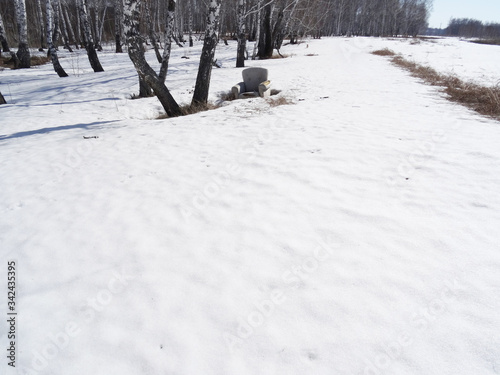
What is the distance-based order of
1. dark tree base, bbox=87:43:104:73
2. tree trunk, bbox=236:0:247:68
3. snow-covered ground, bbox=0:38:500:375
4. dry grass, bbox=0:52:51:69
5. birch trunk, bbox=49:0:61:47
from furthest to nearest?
1. dry grass, bbox=0:52:51:69
2. birch trunk, bbox=49:0:61:47
3. tree trunk, bbox=236:0:247:68
4. dark tree base, bbox=87:43:104:73
5. snow-covered ground, bbox=0:38:500:375

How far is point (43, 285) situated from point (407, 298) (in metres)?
2.59

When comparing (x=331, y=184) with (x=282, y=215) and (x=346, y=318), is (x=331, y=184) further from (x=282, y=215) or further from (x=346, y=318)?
(x=346, y=318)

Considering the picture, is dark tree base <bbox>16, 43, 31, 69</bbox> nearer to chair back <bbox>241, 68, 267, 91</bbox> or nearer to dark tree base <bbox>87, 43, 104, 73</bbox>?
dark tree base <bbox>87, 43, 104, 73</bbox>

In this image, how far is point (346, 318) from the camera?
161cm

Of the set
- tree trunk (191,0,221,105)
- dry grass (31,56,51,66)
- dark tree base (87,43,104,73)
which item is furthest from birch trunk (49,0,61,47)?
tree trunk (191,0,221,105)

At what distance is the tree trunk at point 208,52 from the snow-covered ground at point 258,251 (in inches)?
105

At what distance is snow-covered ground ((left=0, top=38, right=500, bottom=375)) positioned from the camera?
1.49m

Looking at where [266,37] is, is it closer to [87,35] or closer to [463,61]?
[87,35]

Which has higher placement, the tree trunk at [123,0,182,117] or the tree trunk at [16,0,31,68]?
the tree trunk at [16,0,31,68]

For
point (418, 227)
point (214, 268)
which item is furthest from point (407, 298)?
point (214, 268)

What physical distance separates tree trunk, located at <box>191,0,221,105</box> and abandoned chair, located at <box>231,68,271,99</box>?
1.50 meters

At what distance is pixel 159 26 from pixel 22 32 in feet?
38.5

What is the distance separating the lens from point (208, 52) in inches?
254

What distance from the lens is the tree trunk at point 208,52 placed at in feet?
19.8
